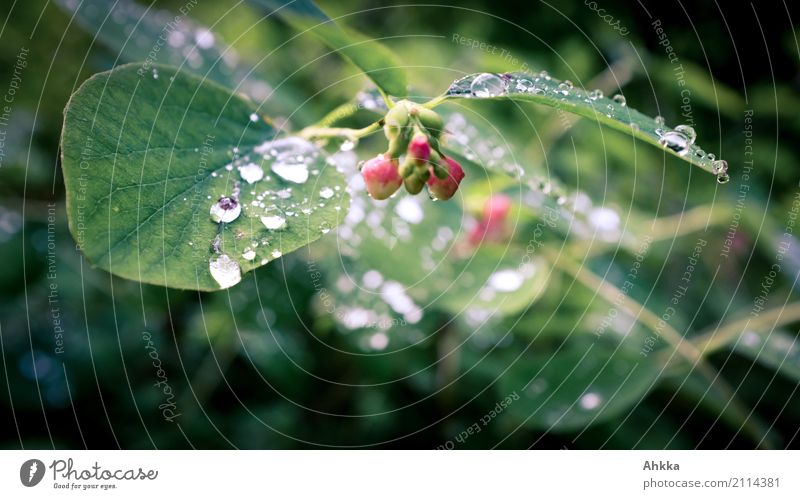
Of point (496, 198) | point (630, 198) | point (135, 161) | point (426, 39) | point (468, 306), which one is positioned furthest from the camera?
point (426, 39)

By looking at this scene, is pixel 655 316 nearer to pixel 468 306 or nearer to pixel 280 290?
pixel 468 306

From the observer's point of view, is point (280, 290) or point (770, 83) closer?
point (280, 290)

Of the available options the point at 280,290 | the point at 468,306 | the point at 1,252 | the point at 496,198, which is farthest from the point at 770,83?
the point at 1,252

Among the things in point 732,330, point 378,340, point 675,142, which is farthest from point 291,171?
point 732,330

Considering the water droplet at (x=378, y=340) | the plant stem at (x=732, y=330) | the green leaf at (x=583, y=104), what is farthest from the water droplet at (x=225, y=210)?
the plant stem at (x=732, y=330)

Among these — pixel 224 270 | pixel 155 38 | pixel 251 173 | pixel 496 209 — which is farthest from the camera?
pixel 496 209

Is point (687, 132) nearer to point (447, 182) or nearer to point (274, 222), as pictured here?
point (447, 182)
